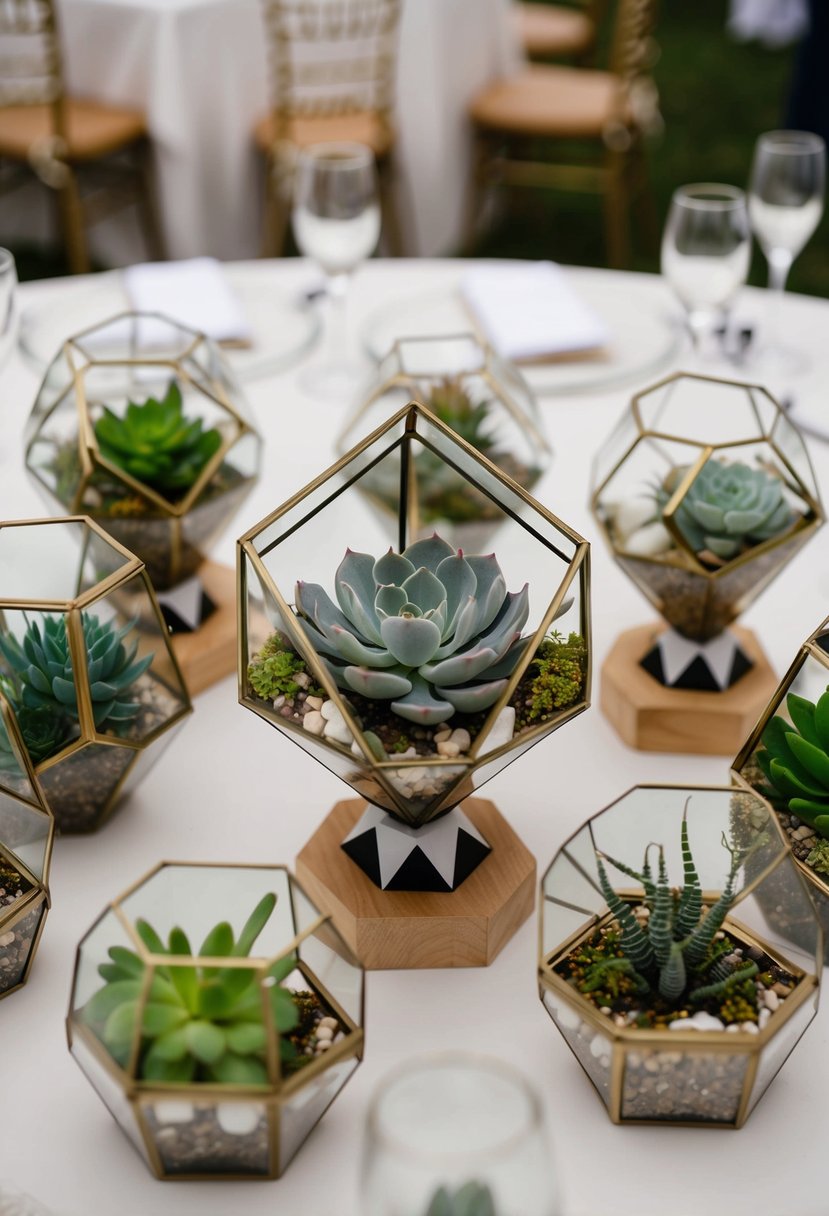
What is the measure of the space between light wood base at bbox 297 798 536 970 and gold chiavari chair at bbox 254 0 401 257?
253 centimetres

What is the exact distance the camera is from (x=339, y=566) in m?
0.73

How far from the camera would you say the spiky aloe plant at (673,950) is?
→ 623 mm

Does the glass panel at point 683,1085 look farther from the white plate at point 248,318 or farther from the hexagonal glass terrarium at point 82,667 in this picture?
the white plate at point 248,318

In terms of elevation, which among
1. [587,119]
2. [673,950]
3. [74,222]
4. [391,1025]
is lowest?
[74,222]

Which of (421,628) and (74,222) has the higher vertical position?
(421,628)

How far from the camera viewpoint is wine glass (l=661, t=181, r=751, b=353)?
1.31 meters

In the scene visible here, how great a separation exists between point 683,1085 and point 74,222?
298 centimetres

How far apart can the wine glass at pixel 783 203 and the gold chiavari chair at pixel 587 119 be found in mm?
1916

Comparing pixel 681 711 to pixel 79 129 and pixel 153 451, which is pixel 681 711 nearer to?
pixel 153 451

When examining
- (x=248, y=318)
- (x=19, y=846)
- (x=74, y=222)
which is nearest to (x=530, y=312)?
(x=248, y=318)

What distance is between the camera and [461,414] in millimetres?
1085

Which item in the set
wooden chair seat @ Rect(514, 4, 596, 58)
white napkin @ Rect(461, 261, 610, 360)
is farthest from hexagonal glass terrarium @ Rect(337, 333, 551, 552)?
wooden chair seat @ Rect(514, 4, 596, 58)

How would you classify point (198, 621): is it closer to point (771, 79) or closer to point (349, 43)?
point (349, 43)

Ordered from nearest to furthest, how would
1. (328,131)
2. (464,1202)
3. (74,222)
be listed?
1. (464,1202)
2. (328,131)
3. (74,222)
